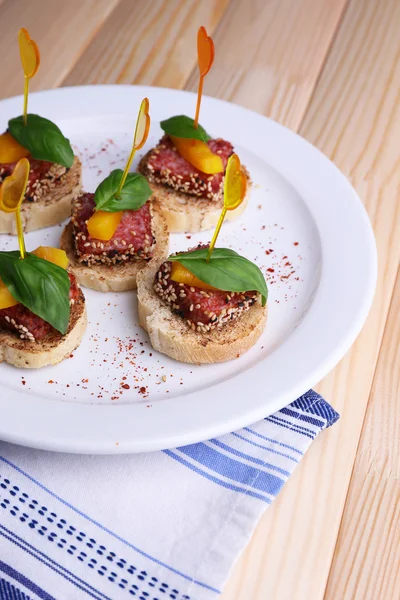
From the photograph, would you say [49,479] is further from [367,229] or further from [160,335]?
[367,229]

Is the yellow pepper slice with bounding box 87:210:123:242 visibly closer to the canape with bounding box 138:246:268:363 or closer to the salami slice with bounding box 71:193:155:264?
the salami slice with bounding box 71:193:155:264

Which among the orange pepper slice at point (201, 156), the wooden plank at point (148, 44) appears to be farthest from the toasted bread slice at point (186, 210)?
the wooden plank at point (148, 44)

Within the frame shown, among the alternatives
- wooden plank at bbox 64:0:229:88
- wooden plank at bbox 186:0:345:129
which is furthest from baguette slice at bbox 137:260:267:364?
wooden plank at bbox 64:0:229:88

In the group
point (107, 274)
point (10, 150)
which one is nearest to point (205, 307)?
point (107, 274)

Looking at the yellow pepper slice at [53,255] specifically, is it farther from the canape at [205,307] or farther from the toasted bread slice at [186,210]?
the toasted bread slice at [186,210]

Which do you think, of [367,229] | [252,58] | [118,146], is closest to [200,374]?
[367,229]

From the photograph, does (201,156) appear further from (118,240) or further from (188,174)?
(118,240)

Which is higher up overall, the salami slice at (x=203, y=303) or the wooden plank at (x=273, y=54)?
the wooden plank at (x=273, y=54)
